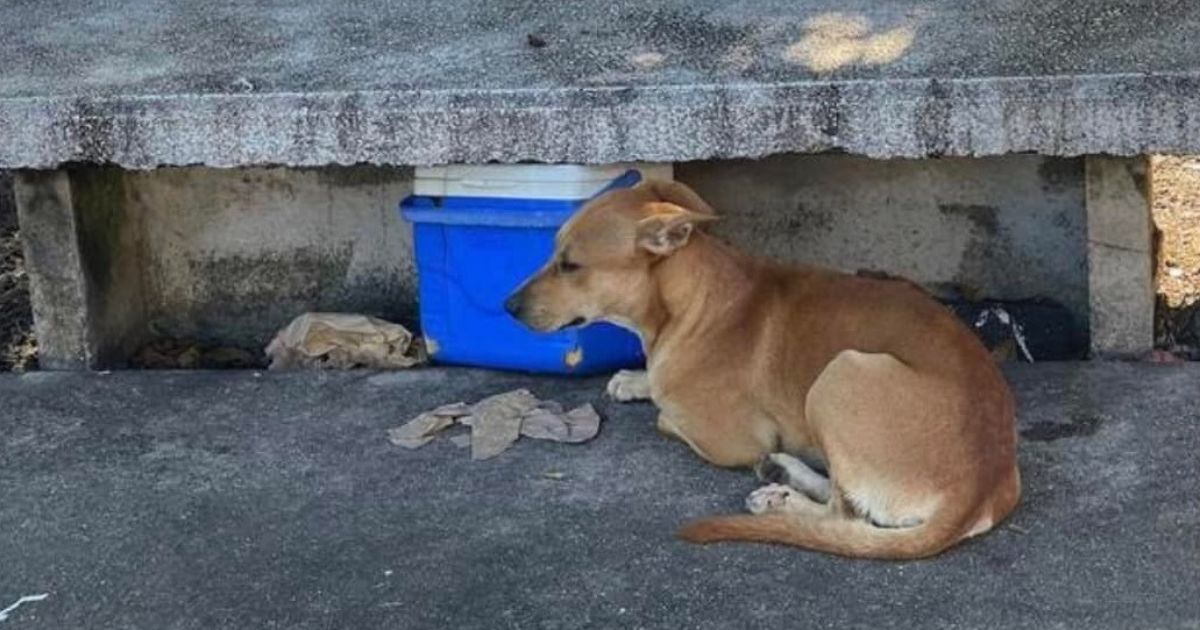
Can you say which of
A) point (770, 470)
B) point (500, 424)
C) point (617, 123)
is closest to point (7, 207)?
point (500, 424)

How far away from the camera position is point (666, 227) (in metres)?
5.04

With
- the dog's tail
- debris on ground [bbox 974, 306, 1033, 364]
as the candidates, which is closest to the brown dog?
the dog's tail

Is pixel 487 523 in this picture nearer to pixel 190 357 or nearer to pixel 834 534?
pixel 834 534

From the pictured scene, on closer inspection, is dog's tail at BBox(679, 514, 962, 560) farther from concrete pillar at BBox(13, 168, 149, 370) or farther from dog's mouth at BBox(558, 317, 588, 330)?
concrete pillar at BBox(13, 168, 149, 370)

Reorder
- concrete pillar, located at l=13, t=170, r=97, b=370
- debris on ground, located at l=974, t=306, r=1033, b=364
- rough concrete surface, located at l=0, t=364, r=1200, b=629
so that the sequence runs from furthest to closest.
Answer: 1. concrete pillar, located at l=13, t=170, r=97, b=370
2. debris on ground, located at l=974, t=306, r=1033, b=364
3. rough concrete surface, located at l=0, t=364, r=1200, b=629

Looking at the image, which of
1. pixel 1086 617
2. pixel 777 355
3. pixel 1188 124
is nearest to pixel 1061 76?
pixel 1188 124

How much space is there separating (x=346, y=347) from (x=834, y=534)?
7.01 ft

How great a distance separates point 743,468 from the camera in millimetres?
5109

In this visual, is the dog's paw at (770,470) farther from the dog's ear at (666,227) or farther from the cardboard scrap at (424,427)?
the cardboard scrap at (424,427)

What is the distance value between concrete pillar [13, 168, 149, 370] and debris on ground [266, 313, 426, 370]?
0.59 m

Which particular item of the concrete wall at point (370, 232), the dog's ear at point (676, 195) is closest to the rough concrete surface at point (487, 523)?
the concrete wall at point (370, 232)

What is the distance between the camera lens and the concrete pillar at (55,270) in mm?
6039

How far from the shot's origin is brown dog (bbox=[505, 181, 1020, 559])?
14.9 feet

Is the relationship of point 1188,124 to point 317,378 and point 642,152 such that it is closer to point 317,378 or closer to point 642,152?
point 642,152
